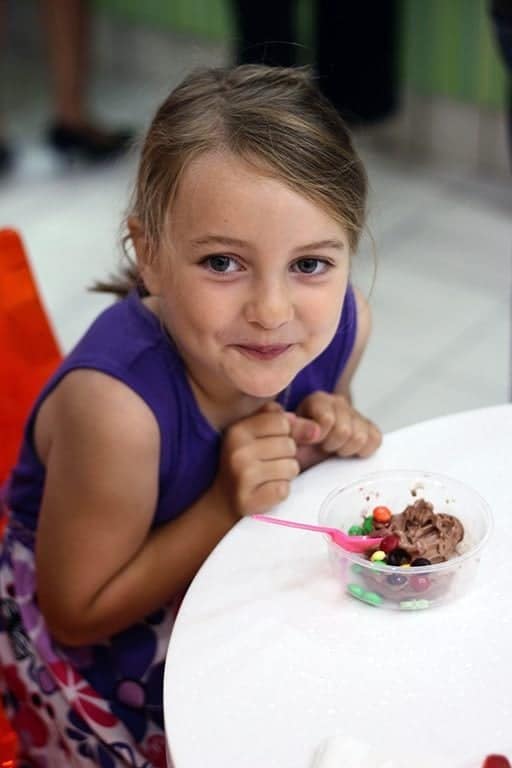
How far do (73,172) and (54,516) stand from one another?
7.95 ft

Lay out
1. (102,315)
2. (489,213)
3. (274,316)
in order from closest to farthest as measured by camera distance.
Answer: (274,316)
(102,315)
(489,213)

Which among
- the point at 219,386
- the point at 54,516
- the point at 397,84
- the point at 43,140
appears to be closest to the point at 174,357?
the point at 219,386

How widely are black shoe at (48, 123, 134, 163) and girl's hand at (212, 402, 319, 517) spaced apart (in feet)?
7.82

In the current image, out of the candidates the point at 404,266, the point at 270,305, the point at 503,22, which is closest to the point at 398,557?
the point at 270,305

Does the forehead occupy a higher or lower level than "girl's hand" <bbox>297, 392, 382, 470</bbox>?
higher

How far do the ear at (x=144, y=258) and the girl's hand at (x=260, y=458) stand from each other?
161 millimetres

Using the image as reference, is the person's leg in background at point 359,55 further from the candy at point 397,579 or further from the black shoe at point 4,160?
the candy at point 397,579

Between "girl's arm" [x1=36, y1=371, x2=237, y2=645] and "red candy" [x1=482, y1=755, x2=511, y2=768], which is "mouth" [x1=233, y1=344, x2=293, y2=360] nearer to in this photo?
"girl's arm" [x1=36, y1=371, x2=237, y2=645]

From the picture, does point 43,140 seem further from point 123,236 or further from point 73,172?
point 123,236

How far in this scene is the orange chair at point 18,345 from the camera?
1.40m

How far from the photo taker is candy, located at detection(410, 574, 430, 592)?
3.05ft

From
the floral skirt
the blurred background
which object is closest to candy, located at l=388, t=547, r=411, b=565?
the floral skirt

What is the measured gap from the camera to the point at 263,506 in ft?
3.49

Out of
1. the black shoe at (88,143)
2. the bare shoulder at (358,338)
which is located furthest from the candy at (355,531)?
the black shoe at (88,143)
